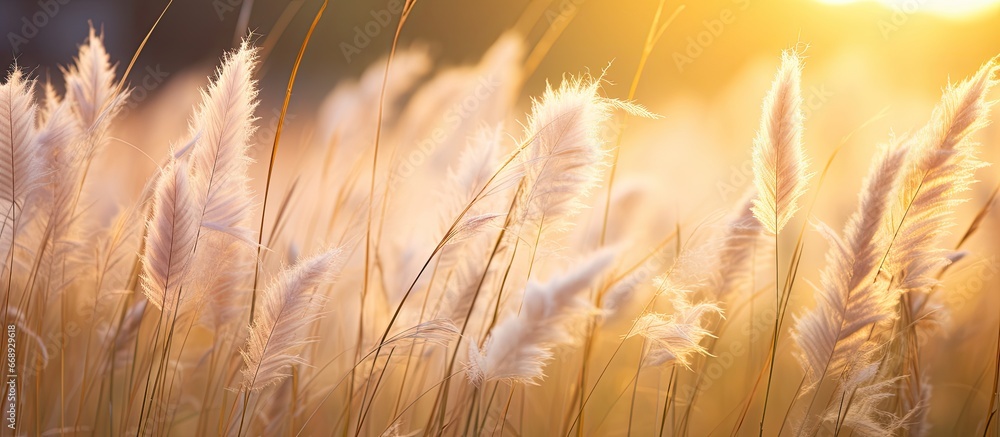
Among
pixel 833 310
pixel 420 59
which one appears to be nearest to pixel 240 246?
pixel 833 310

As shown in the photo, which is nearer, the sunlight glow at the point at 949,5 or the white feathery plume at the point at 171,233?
the white feathery plume at the point at 171,233

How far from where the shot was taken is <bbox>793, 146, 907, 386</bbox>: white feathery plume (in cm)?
90

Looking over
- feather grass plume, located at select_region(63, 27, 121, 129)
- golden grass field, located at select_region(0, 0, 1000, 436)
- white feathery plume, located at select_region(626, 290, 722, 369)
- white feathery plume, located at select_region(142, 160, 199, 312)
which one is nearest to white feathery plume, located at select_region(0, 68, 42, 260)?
golden grass field, located at select_region(0, 0, 1000, 436)

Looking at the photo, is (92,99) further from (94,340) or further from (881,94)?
(881,94)

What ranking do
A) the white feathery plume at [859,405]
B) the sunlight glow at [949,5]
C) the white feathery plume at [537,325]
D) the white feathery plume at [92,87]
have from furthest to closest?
the sunlight glow at [949,5]
the white feathery plume at [92,87]
the white feathery plume at [859,405]
the white feathery plume at [537,325]

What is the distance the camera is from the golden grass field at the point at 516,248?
0.84 m

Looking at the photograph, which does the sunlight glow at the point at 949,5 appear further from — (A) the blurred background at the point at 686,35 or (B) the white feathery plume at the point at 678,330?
(B) the white feathery plume at the point at 678,330

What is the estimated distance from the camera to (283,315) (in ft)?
2.49

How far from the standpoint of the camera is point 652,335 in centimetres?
88

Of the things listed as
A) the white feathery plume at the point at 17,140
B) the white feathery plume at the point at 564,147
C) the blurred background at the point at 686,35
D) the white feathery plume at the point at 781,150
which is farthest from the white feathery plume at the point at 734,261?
the white feathery plume at the point at 17,140

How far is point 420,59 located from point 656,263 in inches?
34.0

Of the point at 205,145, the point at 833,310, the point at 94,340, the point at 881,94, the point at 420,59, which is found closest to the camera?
the point at 205,145

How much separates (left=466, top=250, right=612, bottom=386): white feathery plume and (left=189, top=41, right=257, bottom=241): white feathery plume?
338 millimetres

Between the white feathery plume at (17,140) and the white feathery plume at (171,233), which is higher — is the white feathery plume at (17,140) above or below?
above
